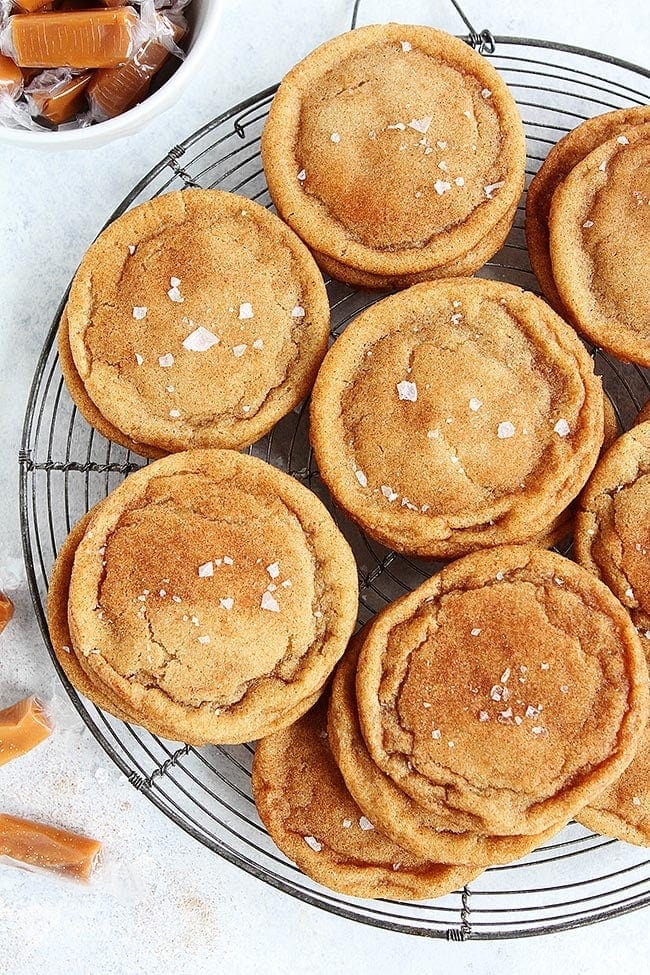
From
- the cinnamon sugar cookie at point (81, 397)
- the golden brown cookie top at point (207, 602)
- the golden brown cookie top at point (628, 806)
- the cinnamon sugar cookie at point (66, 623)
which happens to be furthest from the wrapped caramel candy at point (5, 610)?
the golden brown cookie top at point (628, 806)

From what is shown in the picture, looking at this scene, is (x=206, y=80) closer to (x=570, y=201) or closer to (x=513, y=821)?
(x=570, y=201)

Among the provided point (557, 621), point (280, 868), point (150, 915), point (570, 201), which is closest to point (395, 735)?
point (557, 621)

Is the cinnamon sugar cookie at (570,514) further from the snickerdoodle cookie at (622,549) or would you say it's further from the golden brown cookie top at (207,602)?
the golden brown cookie top at (207,602)

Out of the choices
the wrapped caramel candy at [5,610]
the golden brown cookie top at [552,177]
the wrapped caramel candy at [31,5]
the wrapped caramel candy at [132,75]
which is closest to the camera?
the wrapped caramel candy at [31,5]

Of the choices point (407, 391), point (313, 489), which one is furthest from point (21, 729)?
point (407, 391)

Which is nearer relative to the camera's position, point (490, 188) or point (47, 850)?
point (490, 188)

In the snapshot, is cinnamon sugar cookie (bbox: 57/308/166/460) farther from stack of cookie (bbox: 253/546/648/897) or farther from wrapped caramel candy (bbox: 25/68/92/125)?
stack of cookie (bbox: 253/546/648/897)

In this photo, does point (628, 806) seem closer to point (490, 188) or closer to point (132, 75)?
point (490, 188)
